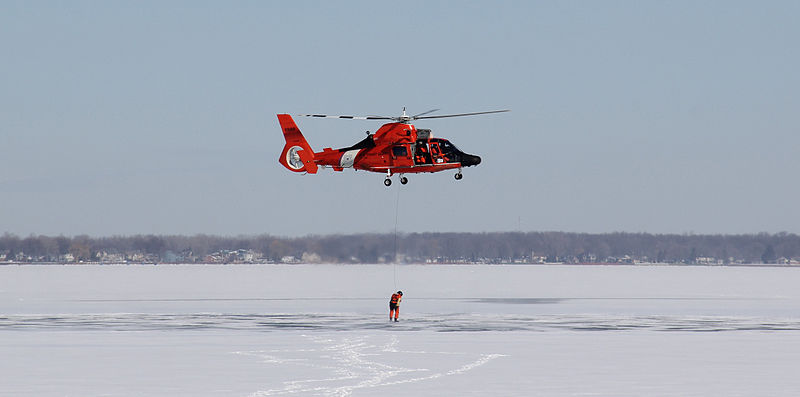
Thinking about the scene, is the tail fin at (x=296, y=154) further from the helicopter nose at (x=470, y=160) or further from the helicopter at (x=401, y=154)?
the helicopter nose at (x=470, y=160)

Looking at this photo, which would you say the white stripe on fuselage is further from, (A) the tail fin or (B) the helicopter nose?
(B) the helicopter nose

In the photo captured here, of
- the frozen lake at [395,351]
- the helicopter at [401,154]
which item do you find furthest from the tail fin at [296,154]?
the frozen lake at [395,351]

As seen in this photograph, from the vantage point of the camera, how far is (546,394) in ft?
102

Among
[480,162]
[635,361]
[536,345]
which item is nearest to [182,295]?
[480,162]

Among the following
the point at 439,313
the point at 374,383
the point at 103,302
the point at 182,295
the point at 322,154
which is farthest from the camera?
the point at 182,295

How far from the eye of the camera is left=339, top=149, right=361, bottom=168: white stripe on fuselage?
54.1m

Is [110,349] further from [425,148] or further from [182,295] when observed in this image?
[182,295]

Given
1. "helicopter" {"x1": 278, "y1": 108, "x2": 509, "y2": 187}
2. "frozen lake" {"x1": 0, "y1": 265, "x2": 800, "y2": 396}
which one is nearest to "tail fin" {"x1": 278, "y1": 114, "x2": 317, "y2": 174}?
"helicopter" {"x1": 278, "y1": 108, "x2": 509, "y2": 187}

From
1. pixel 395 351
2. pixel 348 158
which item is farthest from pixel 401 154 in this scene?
pixel 395 351

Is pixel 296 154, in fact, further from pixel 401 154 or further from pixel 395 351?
pixel 395 351

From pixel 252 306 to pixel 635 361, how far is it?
1598 inches

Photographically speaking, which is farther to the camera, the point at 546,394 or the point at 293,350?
the point at 293,350

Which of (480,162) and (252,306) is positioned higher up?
(480,162)

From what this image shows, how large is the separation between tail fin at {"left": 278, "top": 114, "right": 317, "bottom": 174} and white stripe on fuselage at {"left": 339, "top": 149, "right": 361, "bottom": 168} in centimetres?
278
